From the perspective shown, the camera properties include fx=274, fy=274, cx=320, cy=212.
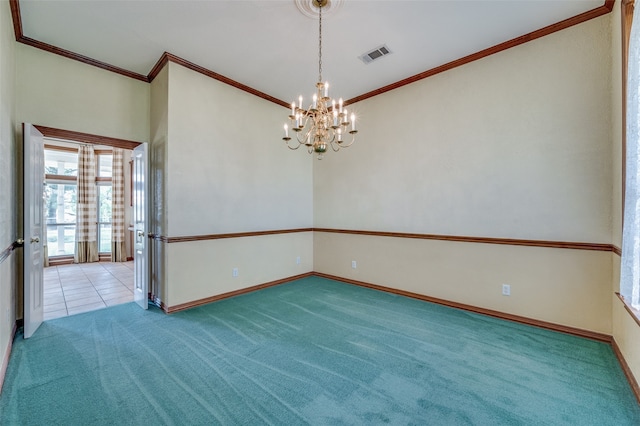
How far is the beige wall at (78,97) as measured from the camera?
10.0 ft

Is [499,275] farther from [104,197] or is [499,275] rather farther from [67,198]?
[67,198]

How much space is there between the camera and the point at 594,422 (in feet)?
5.47

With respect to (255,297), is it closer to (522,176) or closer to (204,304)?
(204,304)

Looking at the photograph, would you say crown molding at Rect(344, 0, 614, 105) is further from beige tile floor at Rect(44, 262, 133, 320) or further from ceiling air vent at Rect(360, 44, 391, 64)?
beige tile floor at Rect(44, 262, 133, 320)

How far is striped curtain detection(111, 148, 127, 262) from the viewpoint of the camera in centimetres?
685

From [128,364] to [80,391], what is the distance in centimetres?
35

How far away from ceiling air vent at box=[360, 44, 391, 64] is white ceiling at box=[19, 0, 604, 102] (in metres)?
0.07

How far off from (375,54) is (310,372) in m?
3.49

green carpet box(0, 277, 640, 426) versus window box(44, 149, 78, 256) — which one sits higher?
window box(44, 149, 78, 256)

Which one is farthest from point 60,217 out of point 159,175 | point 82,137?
point 159,175

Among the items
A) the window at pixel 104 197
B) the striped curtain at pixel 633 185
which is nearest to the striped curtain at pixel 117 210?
the window at pixel 104 197

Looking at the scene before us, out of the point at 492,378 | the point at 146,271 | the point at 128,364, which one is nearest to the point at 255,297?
the point at 146,271

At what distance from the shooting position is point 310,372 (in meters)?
2.17

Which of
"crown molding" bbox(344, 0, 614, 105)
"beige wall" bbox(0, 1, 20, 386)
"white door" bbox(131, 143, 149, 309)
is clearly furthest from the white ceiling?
"white door" bbox(131, 143, 149, 309)
